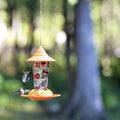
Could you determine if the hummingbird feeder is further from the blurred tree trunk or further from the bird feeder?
the blurred tree trunk

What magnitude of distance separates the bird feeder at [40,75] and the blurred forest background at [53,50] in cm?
952

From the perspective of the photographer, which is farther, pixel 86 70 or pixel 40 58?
pixel 86 70

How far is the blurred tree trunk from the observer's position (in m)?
15.3

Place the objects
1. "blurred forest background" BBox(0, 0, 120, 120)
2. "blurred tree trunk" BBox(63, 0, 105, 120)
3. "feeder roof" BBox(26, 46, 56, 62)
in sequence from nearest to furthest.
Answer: "feeder roof" BBox(26, 46, 56, 62)
"blurred tree trunk" BBox(63, 0, 105, 120)
"blurred forest background" BBox(0, 0, 120, 120)

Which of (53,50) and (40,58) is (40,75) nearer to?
(40,58)

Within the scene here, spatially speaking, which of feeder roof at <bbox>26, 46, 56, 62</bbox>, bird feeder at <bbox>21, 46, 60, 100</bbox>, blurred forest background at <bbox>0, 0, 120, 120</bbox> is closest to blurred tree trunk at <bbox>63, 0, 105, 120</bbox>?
blurred forest background at <bbox>0, 0, 120, 120</bbox>

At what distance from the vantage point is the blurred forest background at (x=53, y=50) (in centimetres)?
1758

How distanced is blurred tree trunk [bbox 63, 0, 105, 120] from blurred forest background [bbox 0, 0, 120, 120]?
1.38ft

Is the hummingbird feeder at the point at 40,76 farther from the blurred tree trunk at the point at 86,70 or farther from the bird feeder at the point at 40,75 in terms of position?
the blurred tree trunk at the point at 86,70

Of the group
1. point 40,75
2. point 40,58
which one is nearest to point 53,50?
point 40,75

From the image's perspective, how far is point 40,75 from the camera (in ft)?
16.9

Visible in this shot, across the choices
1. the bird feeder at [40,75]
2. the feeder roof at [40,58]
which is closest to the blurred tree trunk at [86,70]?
the bird feeder at [40,75]

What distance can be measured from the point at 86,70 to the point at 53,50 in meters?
18.1

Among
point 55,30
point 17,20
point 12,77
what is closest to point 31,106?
point 12,77
